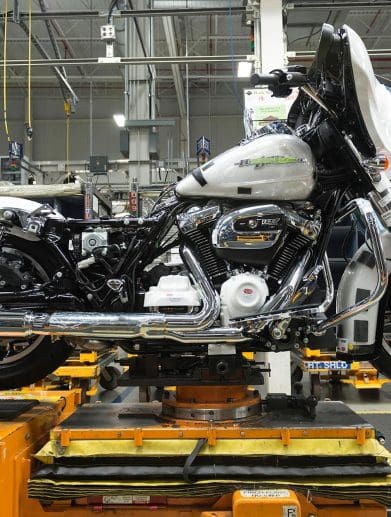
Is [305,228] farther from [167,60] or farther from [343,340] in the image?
[167,60]

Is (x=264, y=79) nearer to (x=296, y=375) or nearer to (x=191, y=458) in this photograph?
(x=191, y=458)

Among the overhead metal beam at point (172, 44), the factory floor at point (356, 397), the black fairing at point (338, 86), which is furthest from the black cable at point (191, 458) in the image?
the overhead metal beam at point (172, 44)

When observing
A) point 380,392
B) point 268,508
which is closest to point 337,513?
point 268,508

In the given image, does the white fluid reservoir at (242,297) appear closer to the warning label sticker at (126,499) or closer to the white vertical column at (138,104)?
the warning label sticker at (126,499)

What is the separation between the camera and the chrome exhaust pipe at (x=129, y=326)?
2.49 m

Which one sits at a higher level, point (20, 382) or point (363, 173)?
point (363, 173)

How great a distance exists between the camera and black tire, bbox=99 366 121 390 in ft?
20.8

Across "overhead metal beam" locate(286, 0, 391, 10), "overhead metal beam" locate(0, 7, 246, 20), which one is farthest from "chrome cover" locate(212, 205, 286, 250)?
"overhead metal beam" locate(286, 0, 391, 10)

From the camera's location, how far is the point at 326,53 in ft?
8.34

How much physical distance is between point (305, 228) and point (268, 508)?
56.6 inches

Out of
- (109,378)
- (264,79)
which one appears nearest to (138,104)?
(109,378)

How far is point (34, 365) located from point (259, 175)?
178 cm

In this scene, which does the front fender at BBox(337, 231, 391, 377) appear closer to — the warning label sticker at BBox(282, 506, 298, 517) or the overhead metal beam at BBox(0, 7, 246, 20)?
the warning label sticker at BBox(282, 506, 298, 517)

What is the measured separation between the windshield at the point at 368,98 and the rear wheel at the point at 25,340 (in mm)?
1973
